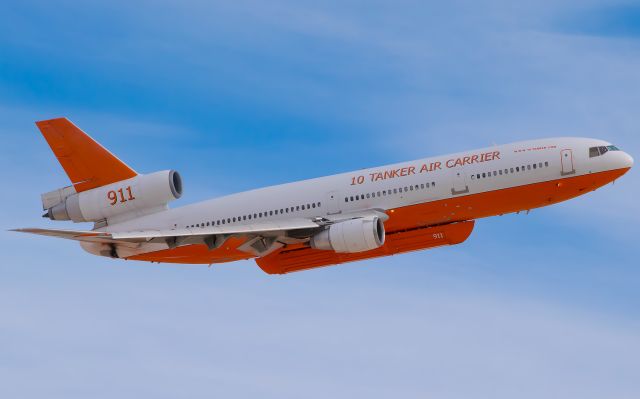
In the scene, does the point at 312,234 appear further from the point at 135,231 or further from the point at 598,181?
the point at 598,181

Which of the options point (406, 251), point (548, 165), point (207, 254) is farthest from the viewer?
point (207, 254)

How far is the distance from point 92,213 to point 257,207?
9886mm

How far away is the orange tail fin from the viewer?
2515 inches

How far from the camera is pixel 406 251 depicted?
5988 centimetres

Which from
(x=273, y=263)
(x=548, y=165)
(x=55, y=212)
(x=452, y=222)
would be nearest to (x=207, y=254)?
(x=273, y=263)

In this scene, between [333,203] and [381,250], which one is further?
[381,250]

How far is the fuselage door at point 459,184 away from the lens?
56.5m

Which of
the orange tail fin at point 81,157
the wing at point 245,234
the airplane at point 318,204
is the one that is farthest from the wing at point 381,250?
the orange tail fin at point 81,157

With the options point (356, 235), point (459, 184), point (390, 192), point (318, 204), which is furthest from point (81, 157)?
point (459, 184)

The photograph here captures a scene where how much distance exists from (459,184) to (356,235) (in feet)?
19.9

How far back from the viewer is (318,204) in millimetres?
59781

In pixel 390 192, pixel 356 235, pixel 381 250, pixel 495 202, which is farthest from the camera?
pixel 381 250

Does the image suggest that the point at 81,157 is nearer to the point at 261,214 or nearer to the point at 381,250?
the point at 261,214

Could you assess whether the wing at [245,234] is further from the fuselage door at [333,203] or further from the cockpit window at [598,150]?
the cockpit window at [598,150]
